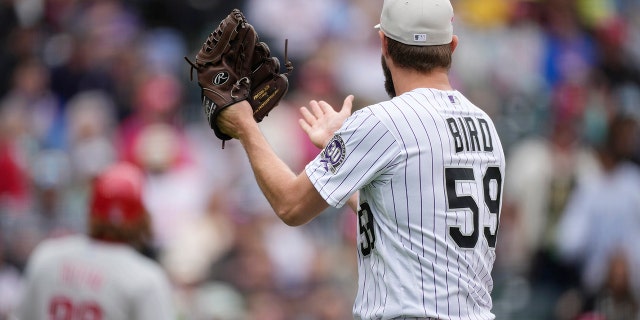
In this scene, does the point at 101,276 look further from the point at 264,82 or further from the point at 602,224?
the point at 602,224

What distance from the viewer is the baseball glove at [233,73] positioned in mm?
5031

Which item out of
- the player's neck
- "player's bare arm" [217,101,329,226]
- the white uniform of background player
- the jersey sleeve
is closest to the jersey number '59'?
the white uniform of background player

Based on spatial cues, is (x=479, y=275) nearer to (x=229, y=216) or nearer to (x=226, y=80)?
(x=226, y=80)

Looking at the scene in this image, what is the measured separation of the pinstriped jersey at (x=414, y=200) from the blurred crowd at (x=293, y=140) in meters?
6.04

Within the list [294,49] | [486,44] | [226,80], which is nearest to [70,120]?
[294,49]

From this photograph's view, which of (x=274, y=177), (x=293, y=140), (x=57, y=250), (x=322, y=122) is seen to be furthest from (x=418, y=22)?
(x=293, y=140)

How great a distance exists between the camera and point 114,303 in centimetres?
666

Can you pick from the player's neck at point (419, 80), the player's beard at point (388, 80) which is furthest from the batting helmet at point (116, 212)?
the player's neck at point (419, 80)

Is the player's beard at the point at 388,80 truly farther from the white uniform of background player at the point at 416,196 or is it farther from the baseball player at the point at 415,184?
the white uniform of background player at the point at 416,196

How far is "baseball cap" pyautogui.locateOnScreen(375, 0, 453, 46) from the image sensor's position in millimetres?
4727

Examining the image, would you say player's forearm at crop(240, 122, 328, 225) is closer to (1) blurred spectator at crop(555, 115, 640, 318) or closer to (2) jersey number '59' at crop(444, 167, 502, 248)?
(2) jersey number '59' at crop(444, 167, 502, 248)

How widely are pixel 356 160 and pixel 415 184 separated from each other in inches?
9.3

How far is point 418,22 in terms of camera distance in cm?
471

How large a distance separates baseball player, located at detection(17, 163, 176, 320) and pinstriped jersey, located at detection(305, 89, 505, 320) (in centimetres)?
228
